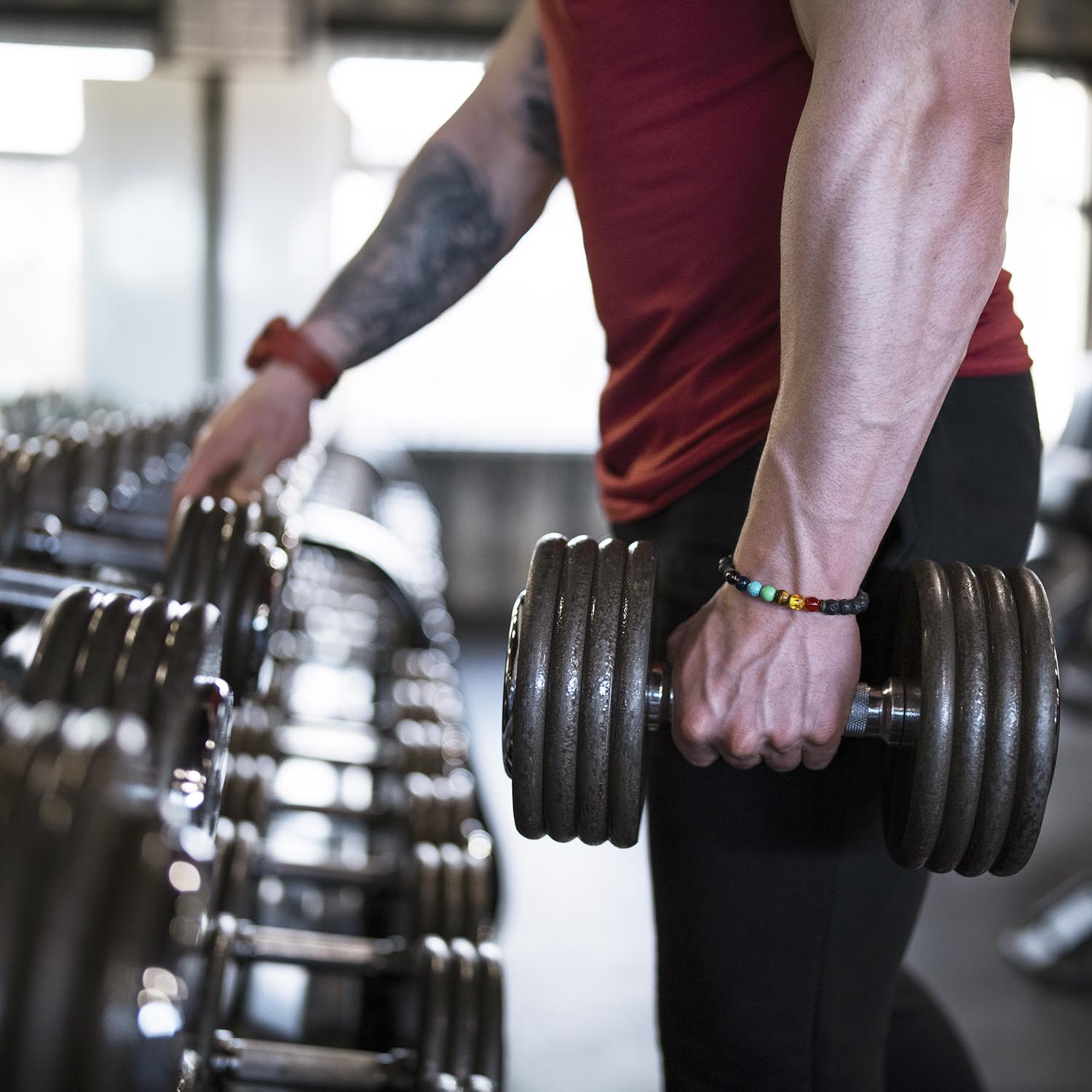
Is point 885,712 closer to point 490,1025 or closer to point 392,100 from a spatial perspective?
point 490,1025

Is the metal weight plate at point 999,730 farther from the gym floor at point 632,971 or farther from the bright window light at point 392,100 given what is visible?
the bright window light at point 392,100

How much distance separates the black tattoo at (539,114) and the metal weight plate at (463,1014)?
32.9 inches

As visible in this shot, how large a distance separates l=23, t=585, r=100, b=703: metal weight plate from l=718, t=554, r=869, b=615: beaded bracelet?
14.2 inches

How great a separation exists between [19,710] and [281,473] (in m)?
1.40

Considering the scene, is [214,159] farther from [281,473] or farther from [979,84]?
[979,84]

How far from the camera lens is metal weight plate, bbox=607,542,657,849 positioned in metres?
0.72

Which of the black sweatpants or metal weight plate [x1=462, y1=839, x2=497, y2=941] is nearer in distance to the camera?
the black sweatpants

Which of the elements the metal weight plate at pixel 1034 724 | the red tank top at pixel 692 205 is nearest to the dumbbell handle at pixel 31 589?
the red tank top at pixel 692 205

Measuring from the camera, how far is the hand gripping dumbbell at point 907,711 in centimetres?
71

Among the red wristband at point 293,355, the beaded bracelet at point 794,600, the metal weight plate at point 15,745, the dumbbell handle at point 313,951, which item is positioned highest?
the red wristband at point 293,355

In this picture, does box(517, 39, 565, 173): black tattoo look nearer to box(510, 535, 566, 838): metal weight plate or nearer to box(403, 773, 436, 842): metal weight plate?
box(510, 535, 566, 838): metal weight plate

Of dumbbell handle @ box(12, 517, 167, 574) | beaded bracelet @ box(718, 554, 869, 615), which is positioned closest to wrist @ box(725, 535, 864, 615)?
beaded bracelet @ box(718, 554, 869, 615)

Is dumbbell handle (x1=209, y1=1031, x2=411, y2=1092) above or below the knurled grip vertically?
below

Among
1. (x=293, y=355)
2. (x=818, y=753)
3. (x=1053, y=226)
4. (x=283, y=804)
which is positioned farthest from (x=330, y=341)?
(x=1053, y=226)
